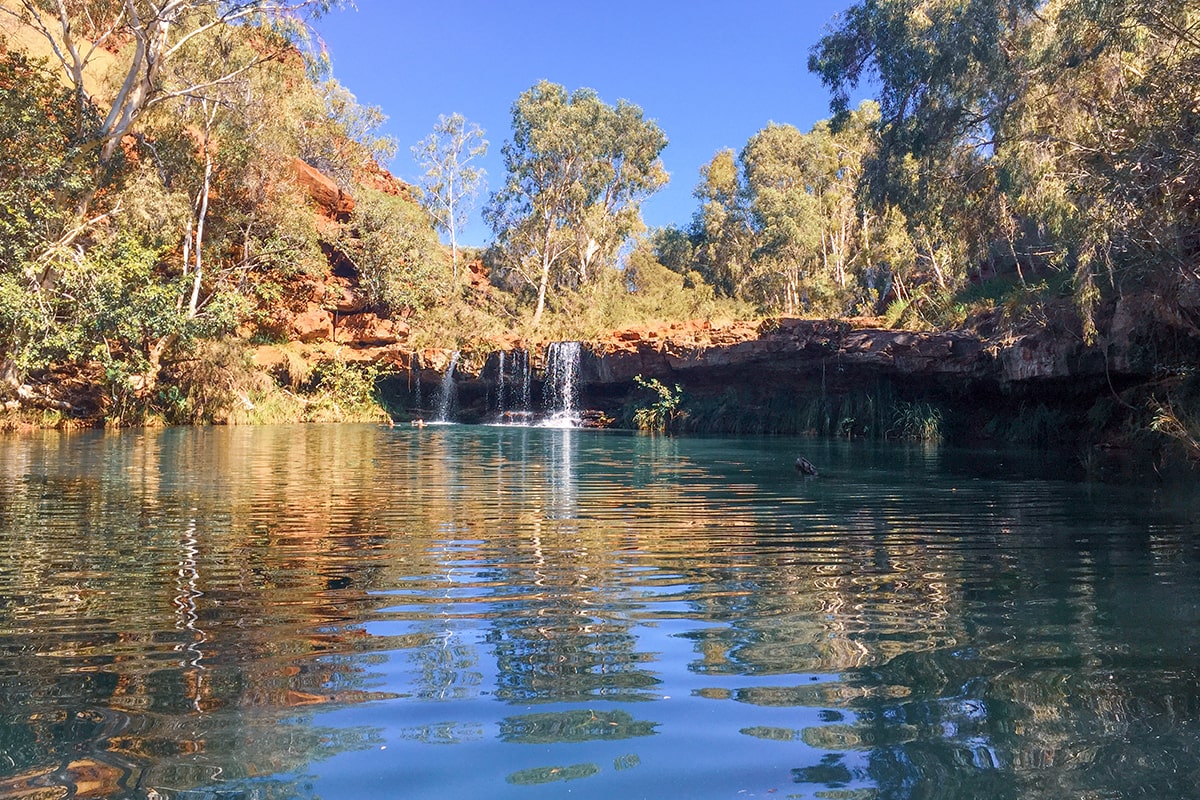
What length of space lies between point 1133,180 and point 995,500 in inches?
158

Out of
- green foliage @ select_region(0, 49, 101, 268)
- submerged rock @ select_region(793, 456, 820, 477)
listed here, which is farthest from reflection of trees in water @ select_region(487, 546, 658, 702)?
green foliage @ select_region(0, 49, 101, 268)

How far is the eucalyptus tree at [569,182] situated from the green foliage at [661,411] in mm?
11273

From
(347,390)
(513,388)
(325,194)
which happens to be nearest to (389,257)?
(325,194)

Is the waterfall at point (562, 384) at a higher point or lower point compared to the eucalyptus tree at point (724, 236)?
lower

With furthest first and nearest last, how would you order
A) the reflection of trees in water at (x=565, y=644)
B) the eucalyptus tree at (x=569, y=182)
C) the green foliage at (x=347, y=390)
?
the eucalyptus tree at (x=569, y=182), the green foliage at (x=347, y=390), the reflection of trees in water at (x=565, y=644)

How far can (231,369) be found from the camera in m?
29.6

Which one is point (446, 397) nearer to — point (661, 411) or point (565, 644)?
point (661, 411)

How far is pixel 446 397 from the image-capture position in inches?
1497

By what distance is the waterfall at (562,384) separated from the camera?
35062 mm

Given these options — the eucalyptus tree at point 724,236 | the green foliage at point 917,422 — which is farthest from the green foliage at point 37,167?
the eucalyptus tree at point 724,236

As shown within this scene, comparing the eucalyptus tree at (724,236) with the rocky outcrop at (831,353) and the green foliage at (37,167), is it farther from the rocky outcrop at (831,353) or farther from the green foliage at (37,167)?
the green foliage at (37,167)

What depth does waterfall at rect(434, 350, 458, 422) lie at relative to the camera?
120 feet

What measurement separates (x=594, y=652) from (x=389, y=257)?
34454 mm

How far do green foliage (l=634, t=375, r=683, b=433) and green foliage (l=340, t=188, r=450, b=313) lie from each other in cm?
1062
